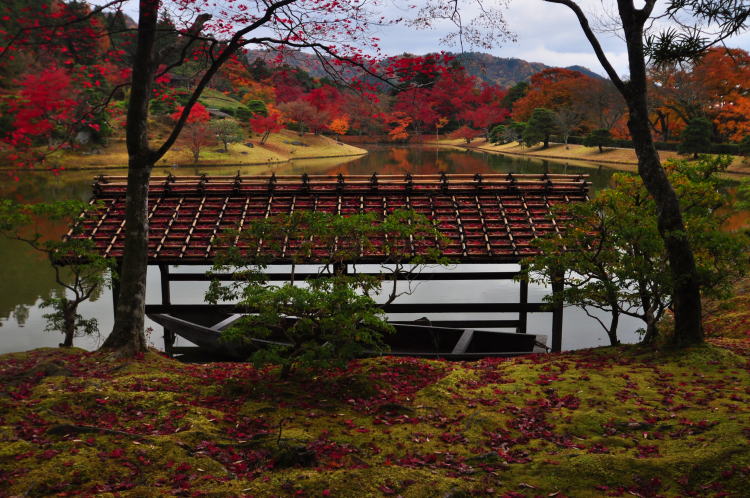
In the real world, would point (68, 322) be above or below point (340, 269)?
below

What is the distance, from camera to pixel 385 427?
6.68 metres

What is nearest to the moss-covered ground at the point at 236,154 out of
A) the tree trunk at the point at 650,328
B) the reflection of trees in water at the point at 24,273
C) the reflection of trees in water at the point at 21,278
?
the reflection of trees in water at the point at 24,273

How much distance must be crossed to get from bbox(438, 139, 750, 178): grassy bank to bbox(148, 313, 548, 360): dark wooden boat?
1564 inches

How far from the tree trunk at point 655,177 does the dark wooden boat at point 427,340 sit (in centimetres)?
406

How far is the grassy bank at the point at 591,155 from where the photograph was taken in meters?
45.9

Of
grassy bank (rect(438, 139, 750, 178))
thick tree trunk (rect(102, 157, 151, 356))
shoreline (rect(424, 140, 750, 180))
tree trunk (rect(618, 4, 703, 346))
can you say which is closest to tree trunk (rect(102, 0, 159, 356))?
thick tree trunk (rect(102, 157, 151, 356))

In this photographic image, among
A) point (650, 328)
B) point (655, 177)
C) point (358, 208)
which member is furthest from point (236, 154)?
point (655, 177)

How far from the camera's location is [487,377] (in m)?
8.95

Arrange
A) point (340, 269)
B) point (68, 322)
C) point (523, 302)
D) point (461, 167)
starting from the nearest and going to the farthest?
point (340, 269)
point (68, 322)
point (523, 302)
point (461, 167)

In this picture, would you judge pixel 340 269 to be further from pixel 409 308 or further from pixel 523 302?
pixel 523 302

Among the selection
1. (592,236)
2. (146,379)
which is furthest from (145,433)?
(592,236)

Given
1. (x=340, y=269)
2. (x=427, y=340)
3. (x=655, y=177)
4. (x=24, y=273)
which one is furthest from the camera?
(x=24, y=273)

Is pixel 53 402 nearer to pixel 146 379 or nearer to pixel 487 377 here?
pixel 146 379

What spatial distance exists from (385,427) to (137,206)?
595 cm
